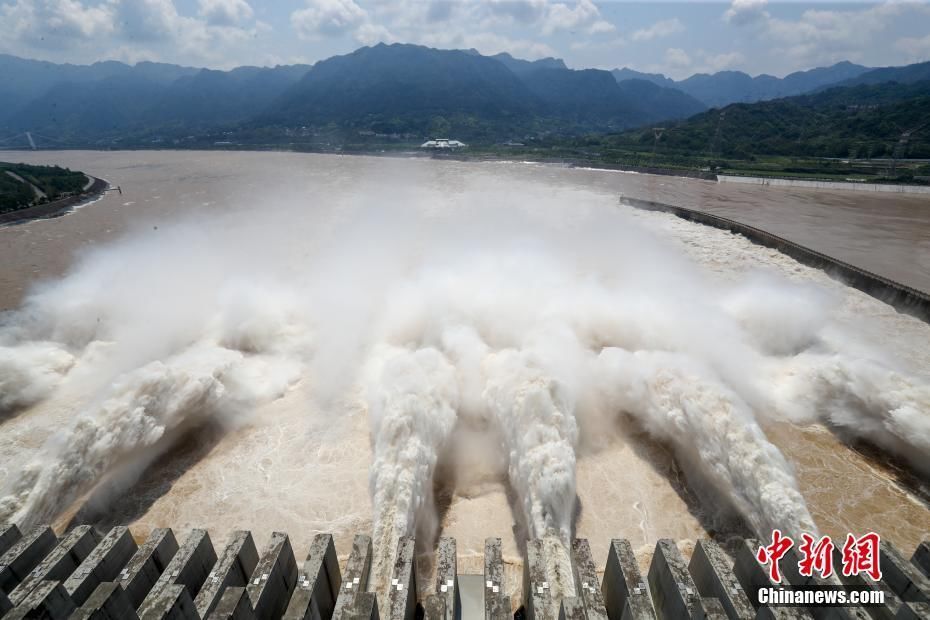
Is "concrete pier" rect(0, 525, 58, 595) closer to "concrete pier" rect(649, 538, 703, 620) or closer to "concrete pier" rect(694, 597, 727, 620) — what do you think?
"concrete pier" rect(649, 538, 703, 620)

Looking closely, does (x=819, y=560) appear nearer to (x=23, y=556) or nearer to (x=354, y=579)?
(x=354, y=579)

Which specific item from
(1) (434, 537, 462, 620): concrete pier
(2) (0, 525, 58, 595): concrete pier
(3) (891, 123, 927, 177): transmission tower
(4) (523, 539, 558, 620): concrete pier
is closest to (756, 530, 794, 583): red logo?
(4) (523, 539, 558, 620): concrete pier

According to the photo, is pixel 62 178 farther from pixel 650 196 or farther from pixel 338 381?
pixel 650 196

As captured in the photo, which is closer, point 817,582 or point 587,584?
point 587,584

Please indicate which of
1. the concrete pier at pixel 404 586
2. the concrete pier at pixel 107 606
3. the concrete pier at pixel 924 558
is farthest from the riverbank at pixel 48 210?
the concrete pier at pixel 924 558

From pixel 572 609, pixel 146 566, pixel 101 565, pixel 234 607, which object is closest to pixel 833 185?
pixel 572 609

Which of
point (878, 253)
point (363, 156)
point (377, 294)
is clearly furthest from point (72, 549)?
point (363, 156)

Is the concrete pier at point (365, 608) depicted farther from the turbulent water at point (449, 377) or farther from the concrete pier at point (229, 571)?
the concrete pier at point (229, 571)
